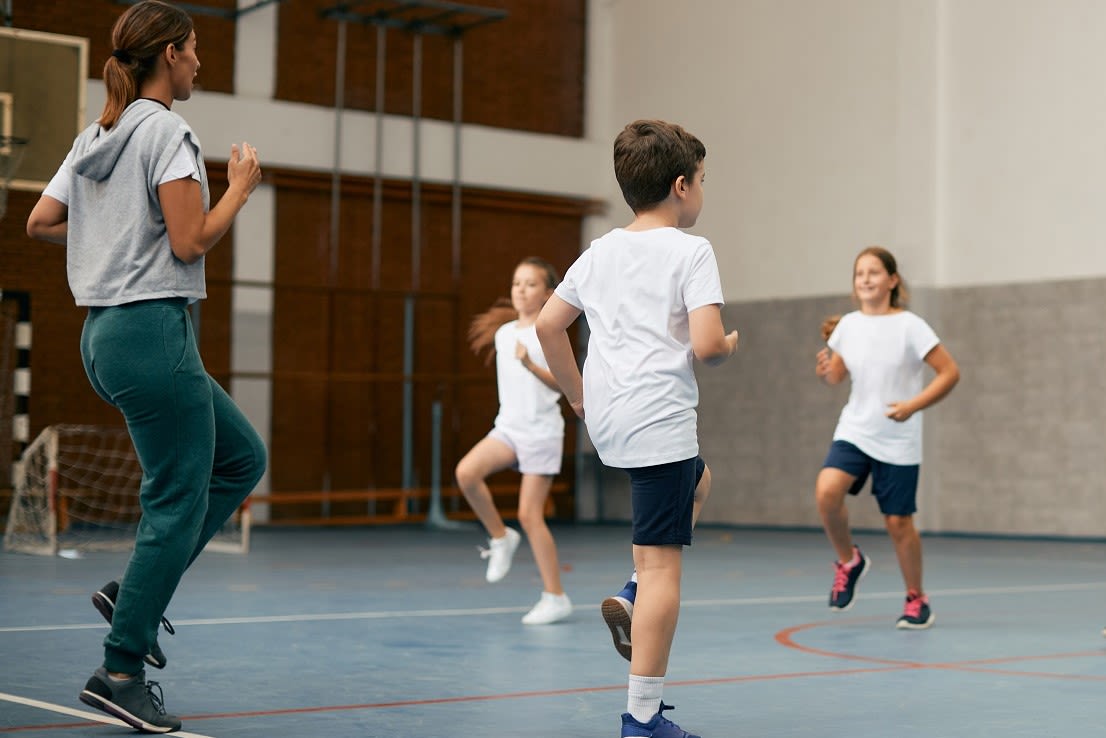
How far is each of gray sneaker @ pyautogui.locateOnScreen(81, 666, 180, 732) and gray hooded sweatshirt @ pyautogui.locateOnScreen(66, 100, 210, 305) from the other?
0.93 m

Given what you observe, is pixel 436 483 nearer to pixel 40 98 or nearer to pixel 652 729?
pixel 40 98

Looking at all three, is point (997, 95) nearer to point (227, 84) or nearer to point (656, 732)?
point (227, 84)

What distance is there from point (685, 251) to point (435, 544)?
9467mm

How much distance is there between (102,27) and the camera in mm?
14641

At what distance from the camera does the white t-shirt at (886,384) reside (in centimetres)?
680

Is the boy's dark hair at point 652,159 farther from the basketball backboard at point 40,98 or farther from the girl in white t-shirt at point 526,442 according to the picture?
the basketball backboard at point 40,98

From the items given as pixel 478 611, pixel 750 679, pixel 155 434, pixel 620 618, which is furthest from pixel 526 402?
pixel 155 434

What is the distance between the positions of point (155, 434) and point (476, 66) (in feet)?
45.0

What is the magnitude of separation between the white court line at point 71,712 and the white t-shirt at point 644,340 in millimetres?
1263

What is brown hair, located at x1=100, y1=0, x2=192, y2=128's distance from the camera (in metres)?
3.86

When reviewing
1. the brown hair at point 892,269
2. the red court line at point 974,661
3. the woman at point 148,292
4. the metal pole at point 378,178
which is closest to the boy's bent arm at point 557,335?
the woman at point 148,292

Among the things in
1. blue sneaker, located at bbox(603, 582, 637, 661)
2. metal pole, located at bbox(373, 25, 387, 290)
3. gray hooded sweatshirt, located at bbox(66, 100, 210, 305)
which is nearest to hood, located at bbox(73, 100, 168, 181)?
gray hooded sweatshirt, located at bbox(66, 100, 210, 305)

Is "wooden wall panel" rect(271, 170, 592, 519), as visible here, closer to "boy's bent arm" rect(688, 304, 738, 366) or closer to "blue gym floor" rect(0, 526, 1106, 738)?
"blue gym floor" rect(0, 526, 1106, 738)

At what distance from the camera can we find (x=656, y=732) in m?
3.52
